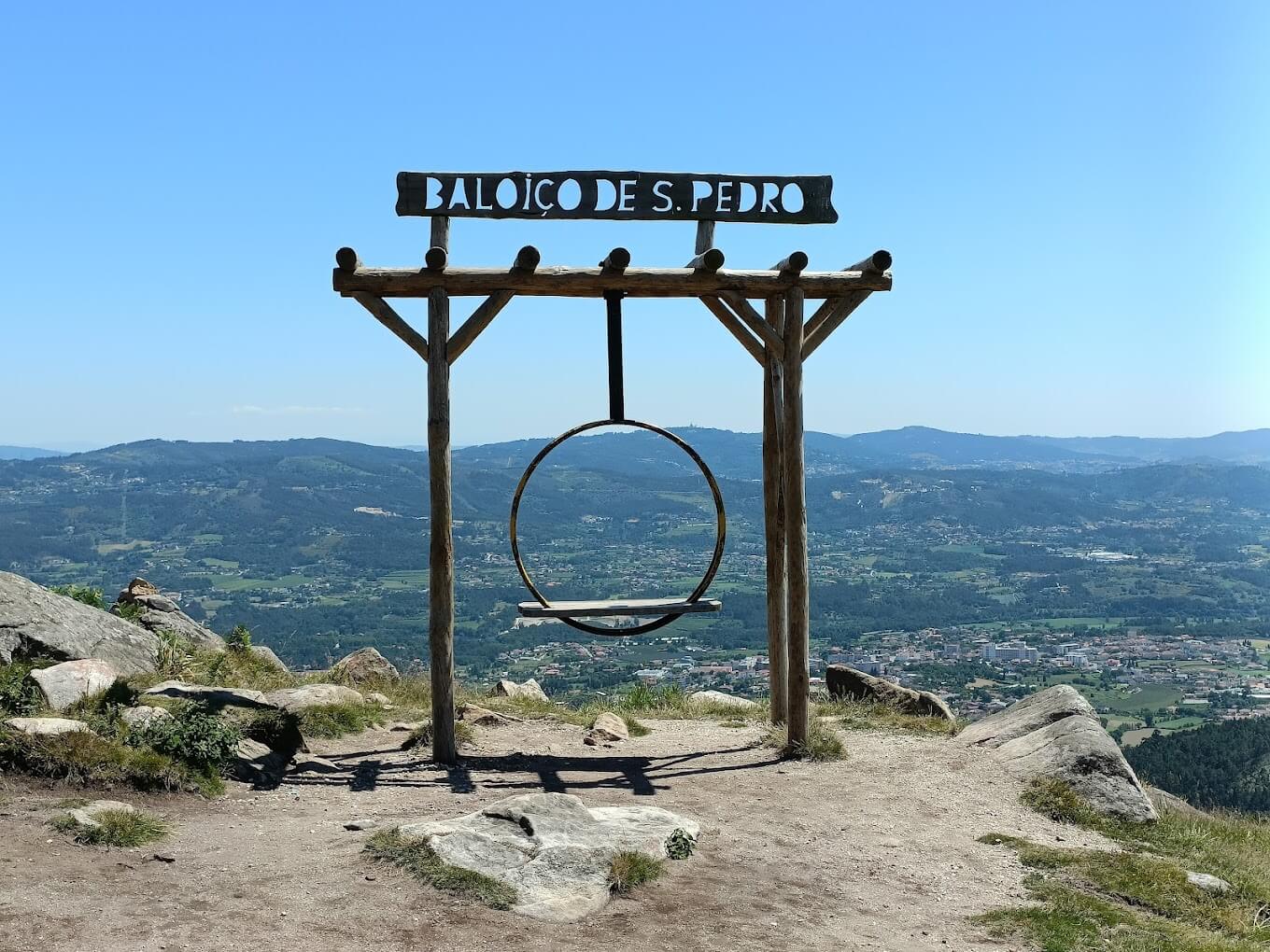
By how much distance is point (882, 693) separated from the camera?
43.3 feet

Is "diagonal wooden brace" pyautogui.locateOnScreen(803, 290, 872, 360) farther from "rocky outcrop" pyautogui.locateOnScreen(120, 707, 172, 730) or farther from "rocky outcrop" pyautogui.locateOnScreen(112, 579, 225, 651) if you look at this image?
"rocky outcrop" pyautogui.locateOnScreen(112, 579, 225, 651)

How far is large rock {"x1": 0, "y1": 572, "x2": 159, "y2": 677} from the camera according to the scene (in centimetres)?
1109

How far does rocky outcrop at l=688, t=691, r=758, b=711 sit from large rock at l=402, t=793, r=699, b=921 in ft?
18.6

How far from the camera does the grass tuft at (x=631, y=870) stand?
6418mm

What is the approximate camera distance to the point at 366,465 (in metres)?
133

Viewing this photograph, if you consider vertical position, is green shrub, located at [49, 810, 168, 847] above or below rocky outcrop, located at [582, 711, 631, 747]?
above

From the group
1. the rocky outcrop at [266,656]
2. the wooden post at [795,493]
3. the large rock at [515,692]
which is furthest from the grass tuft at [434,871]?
the rocky outcrop at [266,656]

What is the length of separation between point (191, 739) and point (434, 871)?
307 cm

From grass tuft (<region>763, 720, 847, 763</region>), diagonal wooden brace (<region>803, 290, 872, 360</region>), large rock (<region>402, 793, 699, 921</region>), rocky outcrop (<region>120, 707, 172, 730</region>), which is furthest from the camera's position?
diagonal wooden brace (<region>803, 290, 872, 360</region>)

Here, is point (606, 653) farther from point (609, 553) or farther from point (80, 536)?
point (80, 536)

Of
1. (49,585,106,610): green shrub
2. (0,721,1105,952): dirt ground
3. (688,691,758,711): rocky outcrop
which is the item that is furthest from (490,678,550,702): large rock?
(49,585,106,610): green shrub

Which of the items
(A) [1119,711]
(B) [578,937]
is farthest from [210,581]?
(B) [578,937]

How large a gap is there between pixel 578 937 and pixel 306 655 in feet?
167

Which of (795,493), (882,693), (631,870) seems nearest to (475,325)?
(795,493)
